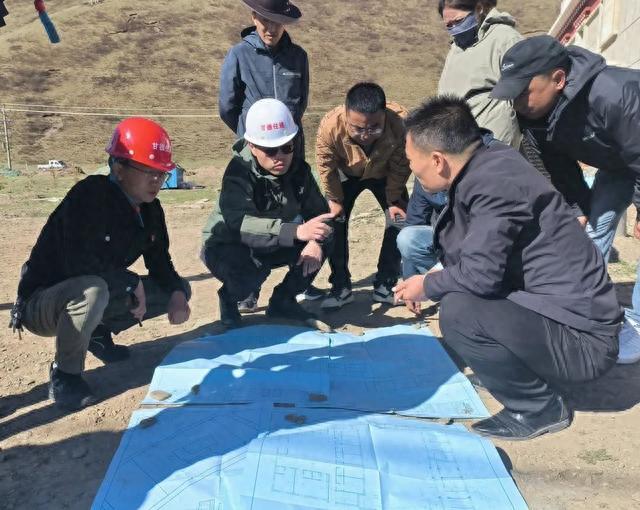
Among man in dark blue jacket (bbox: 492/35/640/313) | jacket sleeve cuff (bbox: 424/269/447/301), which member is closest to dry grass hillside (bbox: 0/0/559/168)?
man in dark blue jacket (bbox: 492/35/640/313)

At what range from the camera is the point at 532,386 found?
255 cm

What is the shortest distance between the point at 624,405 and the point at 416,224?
1.53 m

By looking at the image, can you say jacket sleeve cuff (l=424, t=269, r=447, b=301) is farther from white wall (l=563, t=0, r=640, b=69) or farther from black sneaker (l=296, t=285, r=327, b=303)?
white wall (l=563, t=0, r=640, b=69)

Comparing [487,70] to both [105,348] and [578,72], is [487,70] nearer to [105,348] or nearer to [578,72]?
[578,72]

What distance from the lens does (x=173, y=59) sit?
2758 cm

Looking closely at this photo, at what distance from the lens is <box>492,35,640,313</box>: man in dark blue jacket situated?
9.04 ft

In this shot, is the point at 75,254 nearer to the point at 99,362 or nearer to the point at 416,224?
the point at 99,362

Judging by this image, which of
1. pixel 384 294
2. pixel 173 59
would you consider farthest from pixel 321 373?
pixel 173 59

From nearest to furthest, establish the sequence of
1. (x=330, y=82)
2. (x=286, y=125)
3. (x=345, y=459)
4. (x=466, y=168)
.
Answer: (x=345, y=459)
(x=466, y=168)
(x=286, y=125)
(x=330, y=82)

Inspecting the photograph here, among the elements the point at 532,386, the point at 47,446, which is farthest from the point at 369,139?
the point at 47,446

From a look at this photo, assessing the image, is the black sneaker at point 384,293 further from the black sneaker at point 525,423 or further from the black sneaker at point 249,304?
the black sneaker at point 525,423

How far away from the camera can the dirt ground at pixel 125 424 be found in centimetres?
227

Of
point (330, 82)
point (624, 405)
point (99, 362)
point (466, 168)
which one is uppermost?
point (466, 168)

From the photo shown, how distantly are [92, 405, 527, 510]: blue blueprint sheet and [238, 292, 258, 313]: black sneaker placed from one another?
4.79 feet
